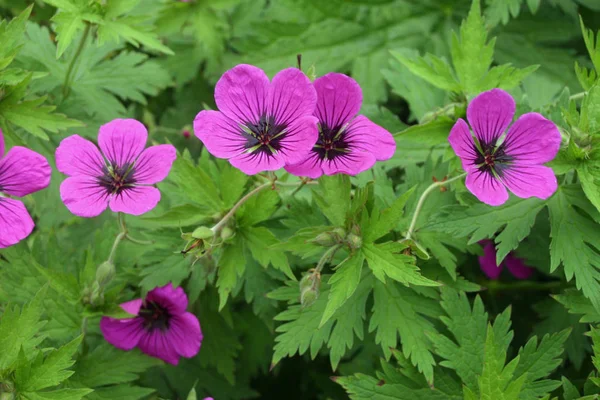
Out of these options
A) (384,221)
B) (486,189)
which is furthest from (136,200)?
(486,189)

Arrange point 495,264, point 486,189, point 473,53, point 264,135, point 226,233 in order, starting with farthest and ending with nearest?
point 495,264 → point 473,53 → point 226,233 → point 264,135 → point 486,189

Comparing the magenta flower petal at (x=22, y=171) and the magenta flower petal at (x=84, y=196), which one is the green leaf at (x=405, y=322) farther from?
the magenta flower petal at (x=22, y=171)

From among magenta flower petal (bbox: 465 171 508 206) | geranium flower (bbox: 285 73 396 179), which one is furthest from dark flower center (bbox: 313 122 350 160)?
magenta flower petal (bbox: 465 171 508 206)

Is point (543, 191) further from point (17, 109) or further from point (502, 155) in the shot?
point (17, 109)

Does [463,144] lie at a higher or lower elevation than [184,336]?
higher

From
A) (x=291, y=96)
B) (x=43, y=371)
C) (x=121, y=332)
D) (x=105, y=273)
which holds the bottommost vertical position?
(x=43, y=371)

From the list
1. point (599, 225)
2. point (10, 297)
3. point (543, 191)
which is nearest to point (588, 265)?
point (599, 225)

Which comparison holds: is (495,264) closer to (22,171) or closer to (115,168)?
(115,168)

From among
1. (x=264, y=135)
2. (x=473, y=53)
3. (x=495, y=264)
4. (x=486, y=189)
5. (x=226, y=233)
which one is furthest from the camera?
(x=495, y=264)
